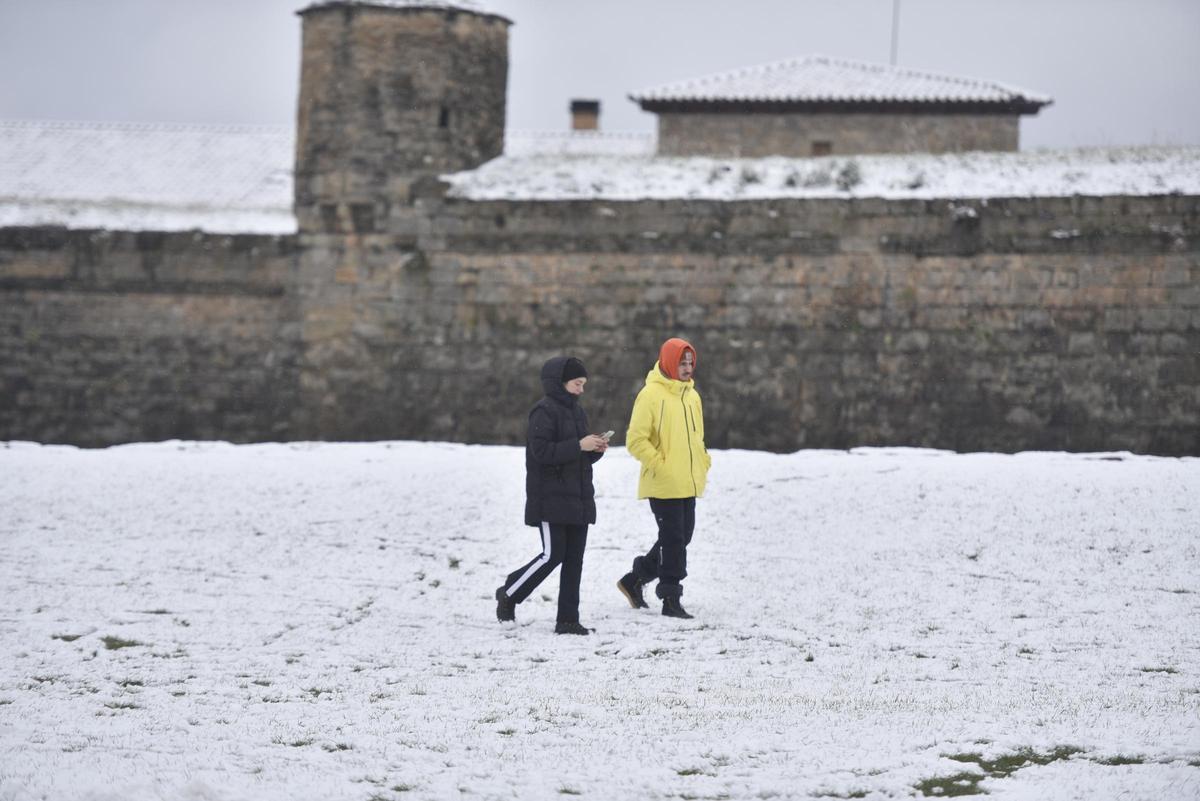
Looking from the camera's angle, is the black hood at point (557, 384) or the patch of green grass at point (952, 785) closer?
the patch of green grass at point (952, 785)

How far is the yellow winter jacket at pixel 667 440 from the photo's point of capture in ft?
28.6

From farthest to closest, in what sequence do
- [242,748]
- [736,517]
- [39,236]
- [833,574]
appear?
[39,236] < [736,517] < [833,574] < [242,748]

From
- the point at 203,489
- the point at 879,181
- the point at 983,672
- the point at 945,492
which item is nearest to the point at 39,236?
the point at 203,489

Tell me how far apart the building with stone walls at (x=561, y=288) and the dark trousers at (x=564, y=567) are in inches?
331

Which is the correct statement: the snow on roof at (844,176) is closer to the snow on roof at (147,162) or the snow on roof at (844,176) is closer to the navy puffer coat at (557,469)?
the snow on roof at (147,162)

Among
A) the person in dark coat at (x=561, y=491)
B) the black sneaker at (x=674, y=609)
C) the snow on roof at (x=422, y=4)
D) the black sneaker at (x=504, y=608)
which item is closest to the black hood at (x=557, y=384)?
the person in dark coat at (x=561, y=491)

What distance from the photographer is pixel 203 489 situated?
13273mm

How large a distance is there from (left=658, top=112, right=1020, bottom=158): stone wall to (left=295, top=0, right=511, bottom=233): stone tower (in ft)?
27.5

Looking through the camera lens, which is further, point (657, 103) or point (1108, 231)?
point (657, 103)

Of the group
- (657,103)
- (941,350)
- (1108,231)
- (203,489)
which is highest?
(657,103)

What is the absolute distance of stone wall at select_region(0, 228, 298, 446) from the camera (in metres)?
18.5

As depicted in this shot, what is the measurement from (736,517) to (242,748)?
21.7 feet

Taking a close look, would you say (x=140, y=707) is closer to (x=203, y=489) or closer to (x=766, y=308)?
(x=203, y=489)

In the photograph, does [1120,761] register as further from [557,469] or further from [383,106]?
[383,106]
